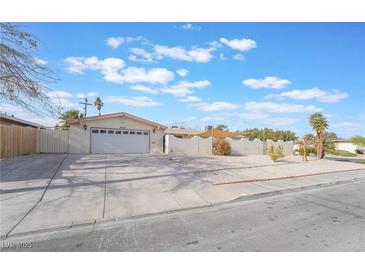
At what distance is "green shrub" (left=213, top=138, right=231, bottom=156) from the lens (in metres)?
22.4

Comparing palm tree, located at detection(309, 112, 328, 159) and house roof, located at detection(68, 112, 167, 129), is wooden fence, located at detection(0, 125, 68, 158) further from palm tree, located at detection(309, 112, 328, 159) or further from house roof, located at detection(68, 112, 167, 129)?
palm tree, located at detection(309, 112, 328, 159)

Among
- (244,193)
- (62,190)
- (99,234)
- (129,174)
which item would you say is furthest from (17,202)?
(244,193)

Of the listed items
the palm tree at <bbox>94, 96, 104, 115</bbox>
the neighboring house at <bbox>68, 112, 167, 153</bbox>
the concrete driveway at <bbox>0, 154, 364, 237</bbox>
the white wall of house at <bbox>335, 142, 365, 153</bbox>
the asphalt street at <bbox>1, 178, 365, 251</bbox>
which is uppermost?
the palm tree at <bbox>94, 96, 104, 115</bbox>

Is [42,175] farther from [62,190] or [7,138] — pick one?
[7,138]

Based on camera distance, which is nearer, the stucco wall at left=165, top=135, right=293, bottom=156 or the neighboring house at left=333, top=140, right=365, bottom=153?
the stucco wall at left=165, top=135, right=293, bottom=156

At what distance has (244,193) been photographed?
7.81 metres

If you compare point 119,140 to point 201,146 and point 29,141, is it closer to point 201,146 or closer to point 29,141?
point 29,141

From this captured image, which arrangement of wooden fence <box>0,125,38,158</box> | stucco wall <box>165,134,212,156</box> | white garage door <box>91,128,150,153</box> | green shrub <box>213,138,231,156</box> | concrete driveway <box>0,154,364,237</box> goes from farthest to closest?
green shrub <box>213,138,231,156</box>, stucco wall <box>165,134,212,156</box>, white garage door <box>91,128,150,153</box>, wooden fence <box>0,125,38,158</box>, concrete driveway <box>0,154,364,237</box>

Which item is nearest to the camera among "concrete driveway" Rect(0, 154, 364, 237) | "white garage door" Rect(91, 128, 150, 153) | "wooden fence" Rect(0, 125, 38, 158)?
"concrete driveway" Rect(0, 154, 364, 237)

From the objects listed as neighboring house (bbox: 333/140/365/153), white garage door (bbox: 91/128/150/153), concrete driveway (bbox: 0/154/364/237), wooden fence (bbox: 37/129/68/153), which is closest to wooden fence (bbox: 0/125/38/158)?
wooden fence (bbox: 37/129/68/153)

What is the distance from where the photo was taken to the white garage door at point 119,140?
64.7 feet

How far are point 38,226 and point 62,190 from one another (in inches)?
106

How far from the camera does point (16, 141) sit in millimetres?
15258

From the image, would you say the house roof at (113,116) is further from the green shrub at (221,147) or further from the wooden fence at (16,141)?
the green shrub at (221,147)
